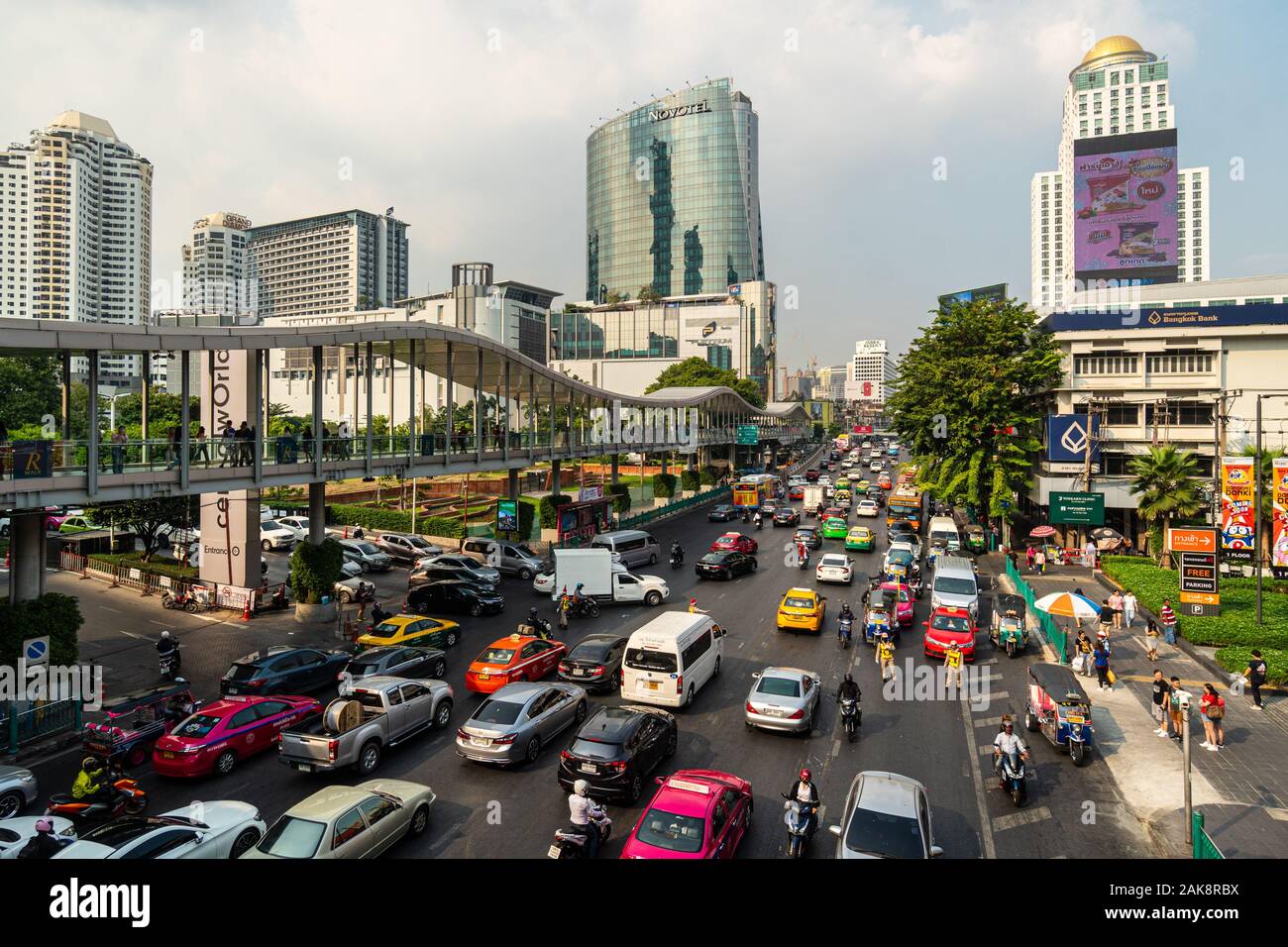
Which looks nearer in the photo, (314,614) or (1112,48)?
(314,614)

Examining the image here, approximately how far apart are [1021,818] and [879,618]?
34.4ft

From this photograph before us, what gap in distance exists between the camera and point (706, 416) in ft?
276

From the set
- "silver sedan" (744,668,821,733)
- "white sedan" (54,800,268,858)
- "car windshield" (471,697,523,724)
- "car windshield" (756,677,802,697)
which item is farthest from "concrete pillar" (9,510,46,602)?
"car windshield" (756,677,802,697)

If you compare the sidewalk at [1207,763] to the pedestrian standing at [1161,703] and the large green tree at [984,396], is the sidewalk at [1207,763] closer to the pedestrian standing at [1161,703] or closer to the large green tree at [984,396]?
the pedestrian standing at [1161,703]

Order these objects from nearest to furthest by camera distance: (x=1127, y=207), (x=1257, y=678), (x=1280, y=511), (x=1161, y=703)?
(x=1161, y=703) < (x=1257, y=678) < (x=1280, y=511) < (x=1127, y=207)

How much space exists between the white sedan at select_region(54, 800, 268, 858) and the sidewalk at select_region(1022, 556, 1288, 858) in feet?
49.5

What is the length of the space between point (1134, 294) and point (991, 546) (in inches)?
2210

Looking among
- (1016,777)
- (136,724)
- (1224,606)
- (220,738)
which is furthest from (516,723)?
(1224,606)

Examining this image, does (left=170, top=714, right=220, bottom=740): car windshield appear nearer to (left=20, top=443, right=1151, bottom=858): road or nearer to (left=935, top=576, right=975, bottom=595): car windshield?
(left=20, top=443, right=1151, bottom=858): road

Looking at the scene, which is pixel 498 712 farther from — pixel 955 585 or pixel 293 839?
pixel 955 585

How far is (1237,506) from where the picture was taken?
93.0ft

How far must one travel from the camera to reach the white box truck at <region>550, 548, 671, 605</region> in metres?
29.6

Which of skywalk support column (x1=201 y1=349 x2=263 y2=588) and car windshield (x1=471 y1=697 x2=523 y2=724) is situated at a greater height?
skywalk support column (x1=201 y1=349 x2=263 y2=588)

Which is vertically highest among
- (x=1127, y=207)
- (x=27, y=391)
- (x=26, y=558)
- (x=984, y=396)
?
(x=1127, y=207)
